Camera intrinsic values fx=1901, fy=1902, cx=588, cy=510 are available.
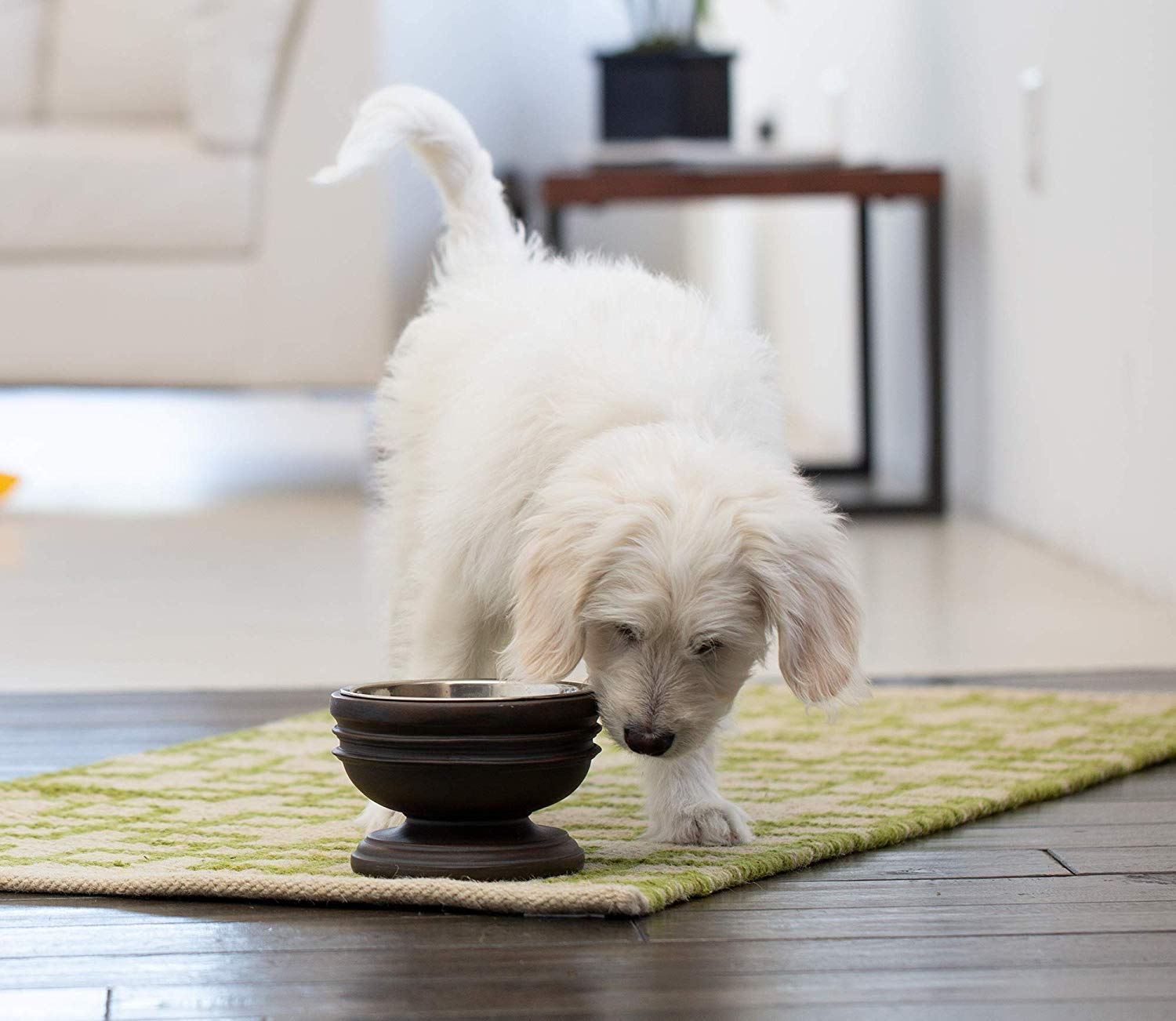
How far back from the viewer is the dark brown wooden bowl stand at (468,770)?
167 centimetres

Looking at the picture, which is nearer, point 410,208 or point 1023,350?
point 1023,350

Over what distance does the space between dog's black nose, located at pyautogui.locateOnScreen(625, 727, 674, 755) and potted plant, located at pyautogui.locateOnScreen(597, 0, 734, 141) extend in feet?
13.6

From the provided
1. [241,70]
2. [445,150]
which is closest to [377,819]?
[445,150]

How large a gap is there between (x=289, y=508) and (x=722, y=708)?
3.53 meters

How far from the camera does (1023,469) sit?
453 centimetres

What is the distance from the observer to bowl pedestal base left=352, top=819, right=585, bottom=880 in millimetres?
1720

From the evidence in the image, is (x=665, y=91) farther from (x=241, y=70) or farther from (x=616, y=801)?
(x=616, y=801)

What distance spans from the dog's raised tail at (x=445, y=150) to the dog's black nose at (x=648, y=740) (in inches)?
34.4

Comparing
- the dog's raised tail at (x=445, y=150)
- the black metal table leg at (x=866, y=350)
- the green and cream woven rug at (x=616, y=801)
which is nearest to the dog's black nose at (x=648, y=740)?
the green and cream woven rug at (x=616, y=801)

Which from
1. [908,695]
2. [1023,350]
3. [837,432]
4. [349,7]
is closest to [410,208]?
[349,7]

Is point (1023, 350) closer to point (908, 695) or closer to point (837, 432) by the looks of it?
point (908, 695)

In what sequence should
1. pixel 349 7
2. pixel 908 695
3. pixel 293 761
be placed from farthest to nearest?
pixel 349 7, pixel 908 695, pixel 293 761

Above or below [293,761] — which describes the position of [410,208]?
above

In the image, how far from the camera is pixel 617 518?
1680mm
